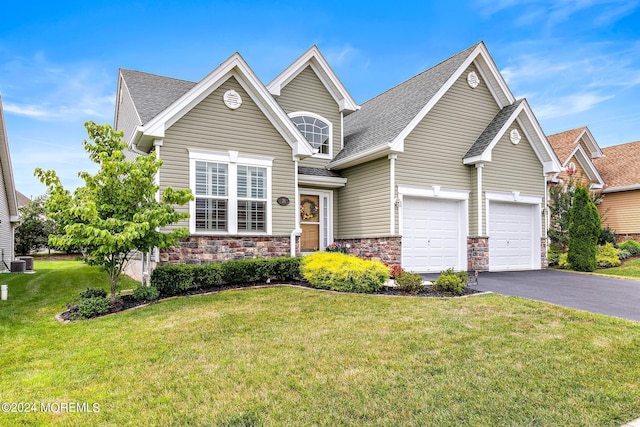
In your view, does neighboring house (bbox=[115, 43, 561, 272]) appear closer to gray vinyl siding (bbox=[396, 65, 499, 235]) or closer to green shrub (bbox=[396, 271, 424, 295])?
gray vinyl siding (bbox=[396, 65, 499, 235])

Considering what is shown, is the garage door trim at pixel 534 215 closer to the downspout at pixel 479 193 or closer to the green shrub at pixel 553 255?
the green shrub at pixel 553 255

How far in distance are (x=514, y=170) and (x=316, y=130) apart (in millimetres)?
7128

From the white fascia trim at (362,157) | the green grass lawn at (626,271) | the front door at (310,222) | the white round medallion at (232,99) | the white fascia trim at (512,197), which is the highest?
the white round medallion at (232,99)

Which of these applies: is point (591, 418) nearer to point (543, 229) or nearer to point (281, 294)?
point (281, 294)

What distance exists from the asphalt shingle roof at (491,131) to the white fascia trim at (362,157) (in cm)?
326

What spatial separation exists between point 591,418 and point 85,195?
8672mm

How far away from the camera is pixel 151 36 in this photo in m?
13.8

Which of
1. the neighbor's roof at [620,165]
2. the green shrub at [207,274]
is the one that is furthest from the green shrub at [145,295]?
the neighbor's roof at [620,165]

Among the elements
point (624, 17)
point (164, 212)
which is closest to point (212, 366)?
point (164, 212)

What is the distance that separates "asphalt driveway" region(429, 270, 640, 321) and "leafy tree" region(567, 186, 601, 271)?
1053mm

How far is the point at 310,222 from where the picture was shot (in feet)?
44.9

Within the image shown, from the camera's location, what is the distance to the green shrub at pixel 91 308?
7.11 metres

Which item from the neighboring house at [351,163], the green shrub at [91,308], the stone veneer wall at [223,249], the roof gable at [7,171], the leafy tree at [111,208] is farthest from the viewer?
the roof gable at [7,171]

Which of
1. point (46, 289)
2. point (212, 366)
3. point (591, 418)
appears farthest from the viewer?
point (46, 289)
